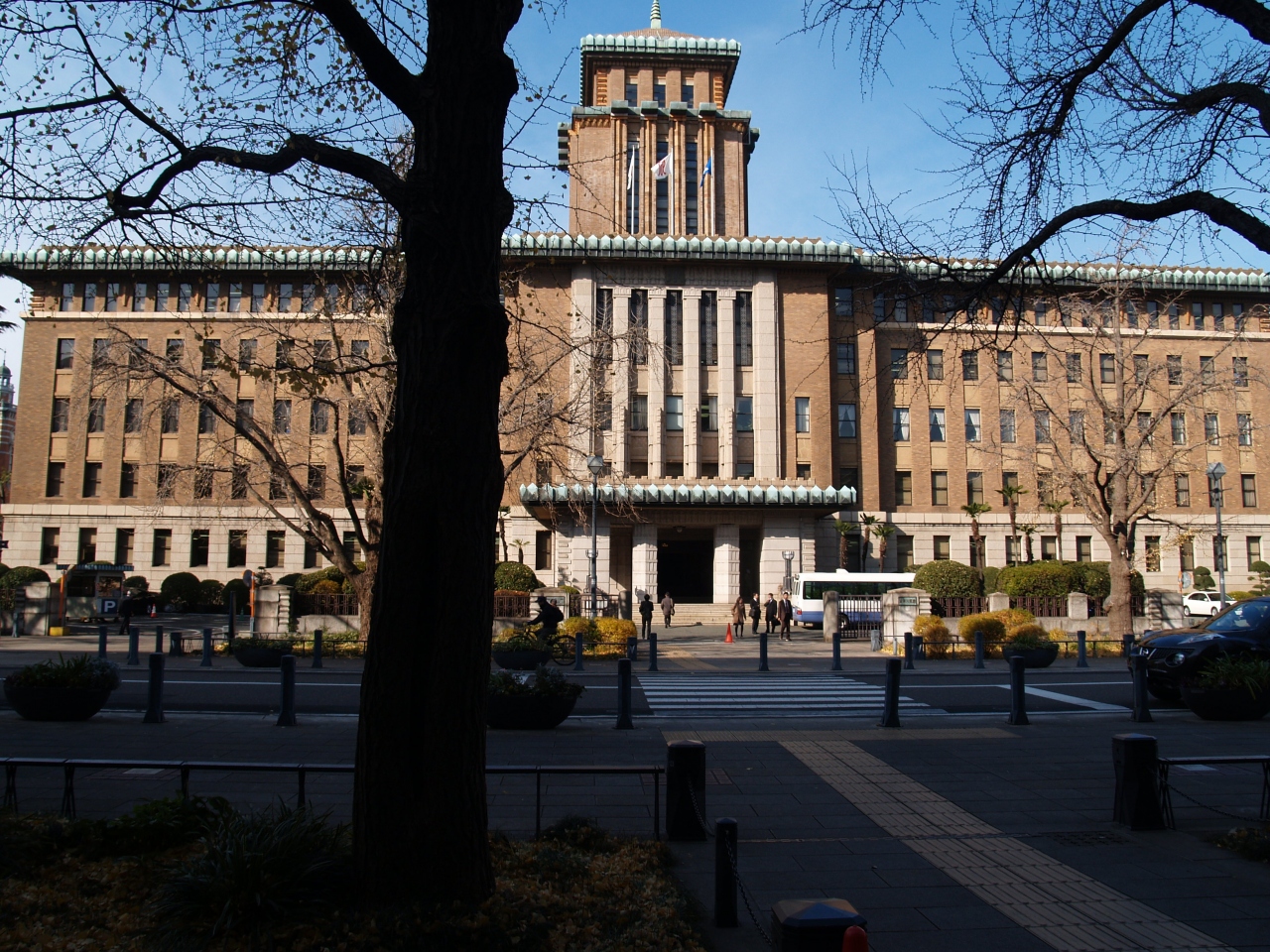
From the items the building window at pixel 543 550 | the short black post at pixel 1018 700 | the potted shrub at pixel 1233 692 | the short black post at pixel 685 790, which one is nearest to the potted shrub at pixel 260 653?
the short black post at pixel 1018 700

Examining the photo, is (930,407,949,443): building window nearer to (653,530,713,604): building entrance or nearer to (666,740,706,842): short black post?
(653,530,713,604): building entrance

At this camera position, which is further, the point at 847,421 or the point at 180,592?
the point at 847,421

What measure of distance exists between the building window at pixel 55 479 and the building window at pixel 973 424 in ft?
176

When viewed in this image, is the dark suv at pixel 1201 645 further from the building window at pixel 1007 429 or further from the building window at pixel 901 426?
the building window at pixel 901 426

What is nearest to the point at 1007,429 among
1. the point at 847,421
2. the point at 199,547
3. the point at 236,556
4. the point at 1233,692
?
the point at 847,421

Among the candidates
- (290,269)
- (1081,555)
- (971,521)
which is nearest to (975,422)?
(971,521)

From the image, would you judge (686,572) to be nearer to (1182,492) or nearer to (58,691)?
(1182,492)

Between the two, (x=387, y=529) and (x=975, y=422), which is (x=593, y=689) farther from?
(x=975, y=422)

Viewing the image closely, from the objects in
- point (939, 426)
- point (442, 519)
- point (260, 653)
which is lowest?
point (260, 653)

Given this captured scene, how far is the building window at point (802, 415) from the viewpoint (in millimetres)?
51156

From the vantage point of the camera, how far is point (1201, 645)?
14.5 metres

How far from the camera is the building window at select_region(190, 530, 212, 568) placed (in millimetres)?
52875

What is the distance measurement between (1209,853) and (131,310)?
55590mm

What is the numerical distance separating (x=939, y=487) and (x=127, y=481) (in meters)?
48.2
